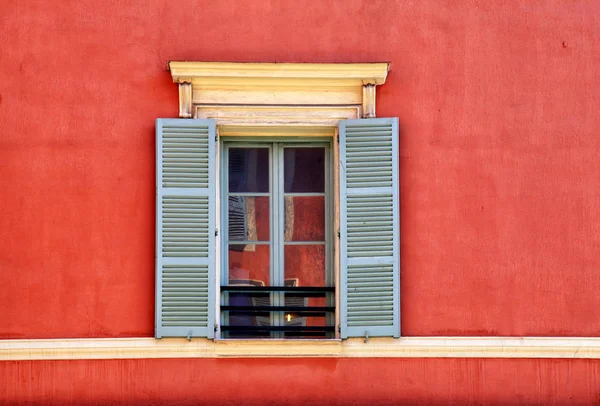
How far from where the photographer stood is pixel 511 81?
8.03m

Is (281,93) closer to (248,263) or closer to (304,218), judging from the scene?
(304,218)

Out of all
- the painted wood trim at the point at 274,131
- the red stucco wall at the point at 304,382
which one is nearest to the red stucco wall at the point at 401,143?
the red stucco wall at the point at 304,382

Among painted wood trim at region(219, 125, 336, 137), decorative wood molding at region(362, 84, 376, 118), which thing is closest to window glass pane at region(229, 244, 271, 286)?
painted wood trim at region(219, 125, 336, 137)

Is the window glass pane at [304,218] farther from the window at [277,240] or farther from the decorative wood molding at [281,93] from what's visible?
the decorative wood molding at [281,93]

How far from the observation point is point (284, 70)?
26.0 feet

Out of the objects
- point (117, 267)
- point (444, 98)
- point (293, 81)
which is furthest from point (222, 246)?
point (444, 98)

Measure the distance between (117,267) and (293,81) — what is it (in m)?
1.85

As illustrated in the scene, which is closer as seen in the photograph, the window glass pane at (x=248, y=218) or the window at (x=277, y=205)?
the window at (x=277, y=205)

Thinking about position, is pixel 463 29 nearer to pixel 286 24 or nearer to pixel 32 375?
pixel 286 24

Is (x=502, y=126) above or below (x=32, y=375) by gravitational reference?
above

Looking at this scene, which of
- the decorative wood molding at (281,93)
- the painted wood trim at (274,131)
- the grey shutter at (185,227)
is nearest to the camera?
the grey shutter at (185,227)

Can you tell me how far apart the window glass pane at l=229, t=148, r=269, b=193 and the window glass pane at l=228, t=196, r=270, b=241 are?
75 mm

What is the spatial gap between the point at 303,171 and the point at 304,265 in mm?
704

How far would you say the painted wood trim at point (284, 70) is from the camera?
7.88 metres
